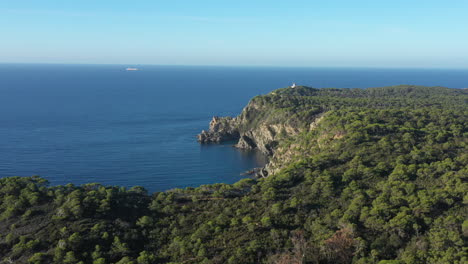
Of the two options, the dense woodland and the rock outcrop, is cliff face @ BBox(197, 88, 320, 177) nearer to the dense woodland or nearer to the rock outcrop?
the rock outcrop

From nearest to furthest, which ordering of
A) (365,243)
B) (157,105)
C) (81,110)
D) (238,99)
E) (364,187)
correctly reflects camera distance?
1. (365,243)
2. (364,187)
3. (81,110)
4. (157,105)
5. (238,99)

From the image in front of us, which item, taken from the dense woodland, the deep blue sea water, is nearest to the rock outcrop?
the deep blue sea water

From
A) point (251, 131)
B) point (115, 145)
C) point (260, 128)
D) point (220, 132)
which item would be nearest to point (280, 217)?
point (260, 128)

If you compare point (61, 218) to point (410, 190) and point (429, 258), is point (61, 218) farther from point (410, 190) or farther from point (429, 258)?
point (410, 190)

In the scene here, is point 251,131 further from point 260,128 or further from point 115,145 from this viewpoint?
point 115,145

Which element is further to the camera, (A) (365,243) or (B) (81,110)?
(B) (81,110)

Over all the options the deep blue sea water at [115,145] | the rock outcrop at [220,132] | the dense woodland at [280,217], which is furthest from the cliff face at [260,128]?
the dense woodland at [280,217]

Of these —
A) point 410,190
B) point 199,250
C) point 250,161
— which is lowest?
point 250,161

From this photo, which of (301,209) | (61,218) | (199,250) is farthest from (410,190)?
(61,218)
